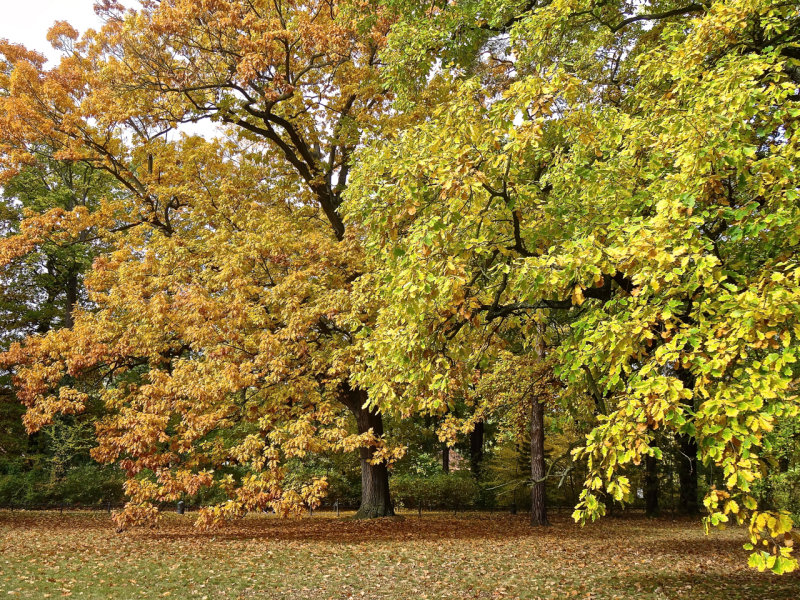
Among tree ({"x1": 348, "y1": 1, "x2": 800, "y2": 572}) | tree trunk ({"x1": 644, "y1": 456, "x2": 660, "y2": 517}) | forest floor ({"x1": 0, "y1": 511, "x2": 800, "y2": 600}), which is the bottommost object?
tree trunk ({"x1": 644, "y1": 456, "x2": 660, "y2": 517})

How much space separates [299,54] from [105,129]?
21.1ft

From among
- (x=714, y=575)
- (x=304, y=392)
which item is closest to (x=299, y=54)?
(x=304, y=392)

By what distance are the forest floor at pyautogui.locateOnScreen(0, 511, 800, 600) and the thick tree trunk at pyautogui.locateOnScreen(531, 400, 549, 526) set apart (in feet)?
6.66

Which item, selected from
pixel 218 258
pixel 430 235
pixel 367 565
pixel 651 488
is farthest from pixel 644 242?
pixel 651 488

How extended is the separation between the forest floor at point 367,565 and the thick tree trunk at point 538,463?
2.03 meters

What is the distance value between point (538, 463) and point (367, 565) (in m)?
9.04

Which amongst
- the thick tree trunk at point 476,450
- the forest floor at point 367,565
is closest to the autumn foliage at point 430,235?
the forest floor at point 367,565

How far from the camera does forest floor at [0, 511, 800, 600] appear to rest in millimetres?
8469

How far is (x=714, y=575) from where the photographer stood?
9.95 meters

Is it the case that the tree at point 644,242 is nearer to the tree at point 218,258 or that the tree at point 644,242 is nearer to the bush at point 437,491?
the tree at point 218,258

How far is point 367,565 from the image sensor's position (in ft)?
34.5

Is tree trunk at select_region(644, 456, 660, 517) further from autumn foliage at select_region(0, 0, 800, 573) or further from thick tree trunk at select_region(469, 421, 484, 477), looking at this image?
thick tree trunk at select_region(469, 421, 484, 477)

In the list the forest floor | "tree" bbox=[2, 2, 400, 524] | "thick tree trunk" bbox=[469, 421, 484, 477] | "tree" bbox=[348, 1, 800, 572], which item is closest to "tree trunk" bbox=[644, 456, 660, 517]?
"thick tree trunk" bbox=[469, 421, 484, 477]

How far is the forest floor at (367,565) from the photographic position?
8.47 metres
